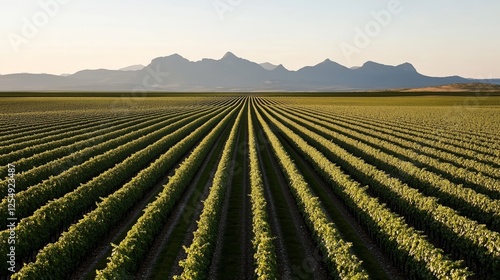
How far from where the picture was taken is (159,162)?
26.5 meters

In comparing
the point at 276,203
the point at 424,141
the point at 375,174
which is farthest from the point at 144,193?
the point at 424,141

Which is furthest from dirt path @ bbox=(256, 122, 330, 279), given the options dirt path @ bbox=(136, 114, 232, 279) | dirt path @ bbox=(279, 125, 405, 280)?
dirt path @ bbox=(136, 114, 232, 279)

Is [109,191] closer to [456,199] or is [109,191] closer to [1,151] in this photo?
[1,151]

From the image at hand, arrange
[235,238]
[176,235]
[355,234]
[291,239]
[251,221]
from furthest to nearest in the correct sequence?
[251,221] < [355,234] < [176,235] < [235,238] < [291,239]

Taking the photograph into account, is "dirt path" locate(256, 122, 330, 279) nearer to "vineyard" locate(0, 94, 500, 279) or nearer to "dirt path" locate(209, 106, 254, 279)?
"vineyard" locate(0, 94, 500, 279)

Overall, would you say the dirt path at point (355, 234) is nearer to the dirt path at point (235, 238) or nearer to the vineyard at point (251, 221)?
the vineyard at point (251, 221)

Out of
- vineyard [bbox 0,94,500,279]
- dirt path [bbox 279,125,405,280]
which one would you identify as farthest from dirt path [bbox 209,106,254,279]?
dirt path [bbox 279,125,405,280]

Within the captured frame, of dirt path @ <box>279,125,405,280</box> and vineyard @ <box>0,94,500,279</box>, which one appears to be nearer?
vineyard @ <box>0,94,500,279</box>

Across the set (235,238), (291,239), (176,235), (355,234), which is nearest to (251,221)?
(235,238)

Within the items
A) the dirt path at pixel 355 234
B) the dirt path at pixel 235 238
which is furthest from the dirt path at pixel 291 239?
the dirt path at pixel 355 234

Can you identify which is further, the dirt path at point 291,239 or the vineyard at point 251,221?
the dirt path at point 291,239

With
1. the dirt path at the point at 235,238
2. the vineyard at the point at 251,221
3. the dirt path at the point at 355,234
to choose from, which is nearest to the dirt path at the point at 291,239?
the vineyard at the point at 251,221

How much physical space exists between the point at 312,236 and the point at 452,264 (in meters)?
5.81

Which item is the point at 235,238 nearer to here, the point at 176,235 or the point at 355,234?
the point at 176,235
